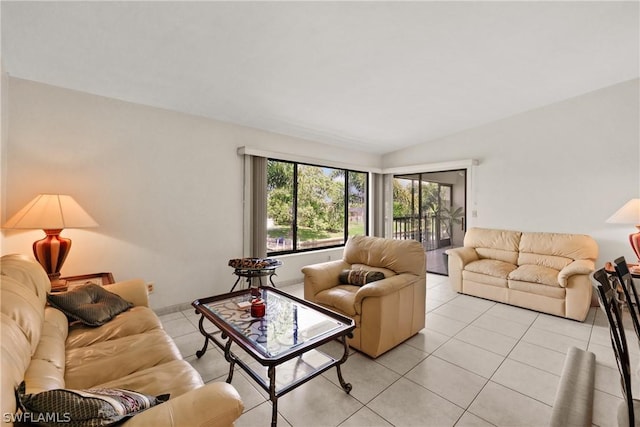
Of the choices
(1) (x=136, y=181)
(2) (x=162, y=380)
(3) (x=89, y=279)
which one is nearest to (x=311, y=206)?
(1) (x=136, y=181)

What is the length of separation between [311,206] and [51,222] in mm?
3393

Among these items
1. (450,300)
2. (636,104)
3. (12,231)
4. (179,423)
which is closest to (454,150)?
(636,104)

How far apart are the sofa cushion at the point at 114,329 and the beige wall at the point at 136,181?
1134 millimetres

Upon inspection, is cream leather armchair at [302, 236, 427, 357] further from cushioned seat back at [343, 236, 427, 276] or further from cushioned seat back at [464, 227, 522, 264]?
cushioned seat back at [464, 227, 522, 264]

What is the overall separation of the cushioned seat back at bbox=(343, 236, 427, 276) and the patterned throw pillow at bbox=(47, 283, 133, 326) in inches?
88.4

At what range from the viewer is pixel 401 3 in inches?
Result: 80.4

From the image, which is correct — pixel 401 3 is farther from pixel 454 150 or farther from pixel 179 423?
pixel 454 150

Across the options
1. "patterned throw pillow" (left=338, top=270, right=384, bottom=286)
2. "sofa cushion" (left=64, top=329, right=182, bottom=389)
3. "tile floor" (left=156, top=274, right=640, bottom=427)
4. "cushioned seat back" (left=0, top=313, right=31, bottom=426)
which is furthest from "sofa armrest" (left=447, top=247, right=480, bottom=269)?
"cushioned seat back" (left=0, top=313, right=31, bottom=426)

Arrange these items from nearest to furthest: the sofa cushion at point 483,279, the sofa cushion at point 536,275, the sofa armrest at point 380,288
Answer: the sofa armrest at point 380,288
the sofa cushion at point 536,275
the sofa cushion at point 483,279

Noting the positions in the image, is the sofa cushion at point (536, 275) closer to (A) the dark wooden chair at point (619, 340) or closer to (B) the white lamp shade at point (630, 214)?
(B) the white lamp shade at point (630, 214)

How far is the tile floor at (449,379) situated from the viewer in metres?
1.73

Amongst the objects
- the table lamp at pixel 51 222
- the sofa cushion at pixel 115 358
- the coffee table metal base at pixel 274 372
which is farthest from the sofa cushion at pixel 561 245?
the table lamp at pixel 51 222

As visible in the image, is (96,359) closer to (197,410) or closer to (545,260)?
(197,410)

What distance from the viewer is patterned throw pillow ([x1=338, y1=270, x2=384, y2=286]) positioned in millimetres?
2781
